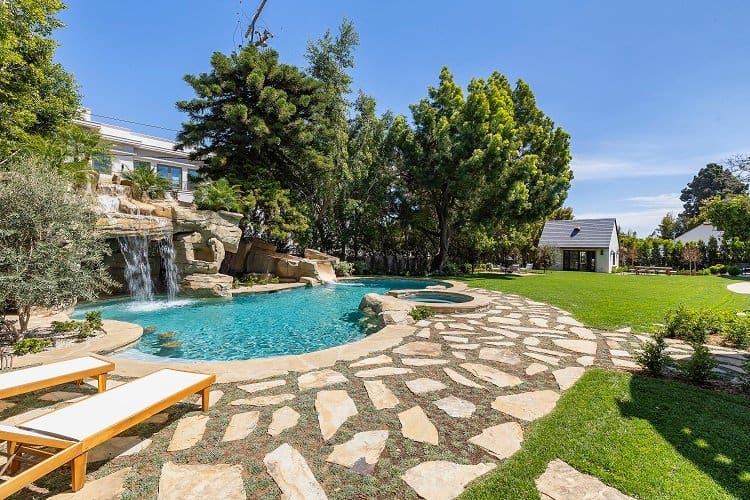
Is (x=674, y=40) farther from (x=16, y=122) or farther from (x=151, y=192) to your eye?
(x=16, y=122)

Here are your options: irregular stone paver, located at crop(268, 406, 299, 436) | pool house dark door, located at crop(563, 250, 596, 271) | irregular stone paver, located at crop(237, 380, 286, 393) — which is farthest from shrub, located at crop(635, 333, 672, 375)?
pool house dark door, located at crop(563, 250, 596, 271)

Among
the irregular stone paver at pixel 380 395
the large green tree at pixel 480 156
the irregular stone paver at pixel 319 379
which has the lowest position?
the irregular stone paver at pixel 380 395

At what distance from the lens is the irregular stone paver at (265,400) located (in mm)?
3201

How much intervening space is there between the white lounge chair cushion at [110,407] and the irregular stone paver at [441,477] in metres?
1.98

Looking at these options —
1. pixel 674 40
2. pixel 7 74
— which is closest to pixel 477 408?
pixel 674 40

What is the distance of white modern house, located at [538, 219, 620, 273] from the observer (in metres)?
29.2

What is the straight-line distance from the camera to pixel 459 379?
3.83 m

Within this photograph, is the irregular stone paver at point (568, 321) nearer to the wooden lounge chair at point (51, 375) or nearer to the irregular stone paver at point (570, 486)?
the irregular stone paver at point (570, 486)

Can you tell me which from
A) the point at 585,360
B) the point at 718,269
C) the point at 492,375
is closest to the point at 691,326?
the point at 585,360

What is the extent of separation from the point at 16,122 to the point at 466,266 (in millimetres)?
20898

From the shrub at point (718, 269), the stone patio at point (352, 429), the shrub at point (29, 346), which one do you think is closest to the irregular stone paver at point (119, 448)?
the stone patio at point (352, 429)

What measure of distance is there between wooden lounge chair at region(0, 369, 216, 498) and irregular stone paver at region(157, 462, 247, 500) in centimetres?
45

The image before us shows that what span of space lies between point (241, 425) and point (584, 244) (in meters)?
33.4

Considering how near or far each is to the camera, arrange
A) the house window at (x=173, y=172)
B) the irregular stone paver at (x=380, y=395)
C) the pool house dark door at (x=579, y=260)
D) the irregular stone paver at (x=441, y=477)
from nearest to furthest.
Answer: the irregular stone paver at (x=441, y=477) < the irregular stone paver at (x=380, y=395) < the house window at (x=173, y=172) < the pool house dark door at (x=579, y=260)
